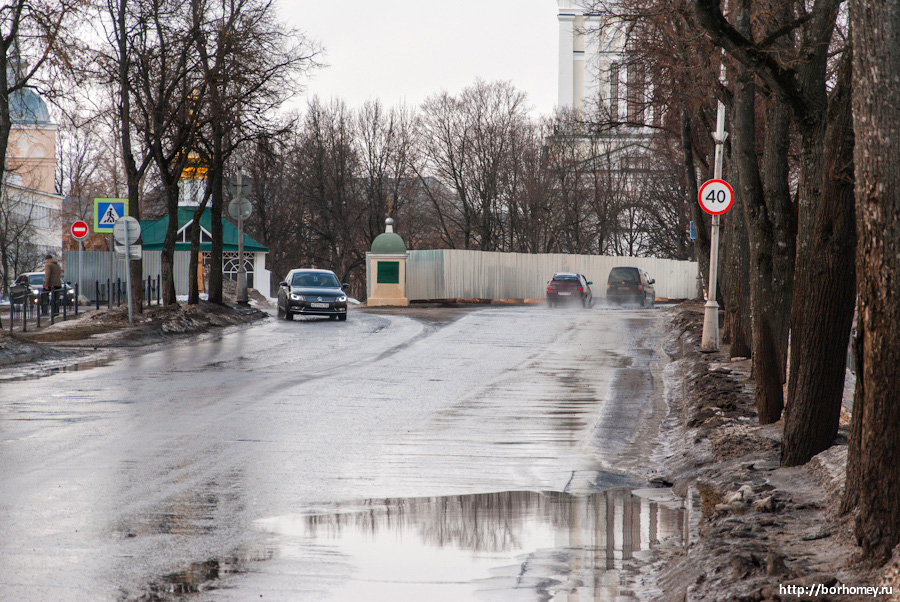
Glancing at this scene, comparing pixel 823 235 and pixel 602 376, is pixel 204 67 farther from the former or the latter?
pixel 823 235

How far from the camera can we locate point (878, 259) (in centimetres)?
520

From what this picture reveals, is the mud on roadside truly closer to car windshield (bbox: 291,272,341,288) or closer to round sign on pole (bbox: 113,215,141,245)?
round sign on pole (bbox: 113,215,141,245)

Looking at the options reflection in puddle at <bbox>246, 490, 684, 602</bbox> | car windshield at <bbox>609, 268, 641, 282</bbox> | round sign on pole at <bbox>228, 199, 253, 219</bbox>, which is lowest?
reflection in puddle at <bbox>246, 490, 684, 602</bbox>

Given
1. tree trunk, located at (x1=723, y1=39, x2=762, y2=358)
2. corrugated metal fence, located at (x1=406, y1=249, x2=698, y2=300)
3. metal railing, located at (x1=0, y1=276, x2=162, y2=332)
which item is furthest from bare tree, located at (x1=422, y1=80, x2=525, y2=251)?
tree trunk, located at (x1=723, y1=39, x2=762, y2=358)

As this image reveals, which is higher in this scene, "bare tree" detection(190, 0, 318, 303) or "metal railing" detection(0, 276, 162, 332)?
"bare tree" detection(190, 0, 318, 303)

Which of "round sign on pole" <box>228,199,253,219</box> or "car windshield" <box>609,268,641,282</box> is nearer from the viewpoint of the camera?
"round sign on pole" <box>228,199,253,219</box>

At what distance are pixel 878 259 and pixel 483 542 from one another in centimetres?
301

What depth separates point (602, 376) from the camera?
17.9 metres

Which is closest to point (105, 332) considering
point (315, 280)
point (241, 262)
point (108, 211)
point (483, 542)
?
point (108, 211)

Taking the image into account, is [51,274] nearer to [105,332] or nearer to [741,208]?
[105,332]

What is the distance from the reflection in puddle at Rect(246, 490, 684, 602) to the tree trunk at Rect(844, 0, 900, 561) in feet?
4.61

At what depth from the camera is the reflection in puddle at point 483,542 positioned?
5.74 metres

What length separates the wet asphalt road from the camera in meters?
5.85

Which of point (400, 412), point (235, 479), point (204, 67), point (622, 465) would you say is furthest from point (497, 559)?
point (204, 67)
